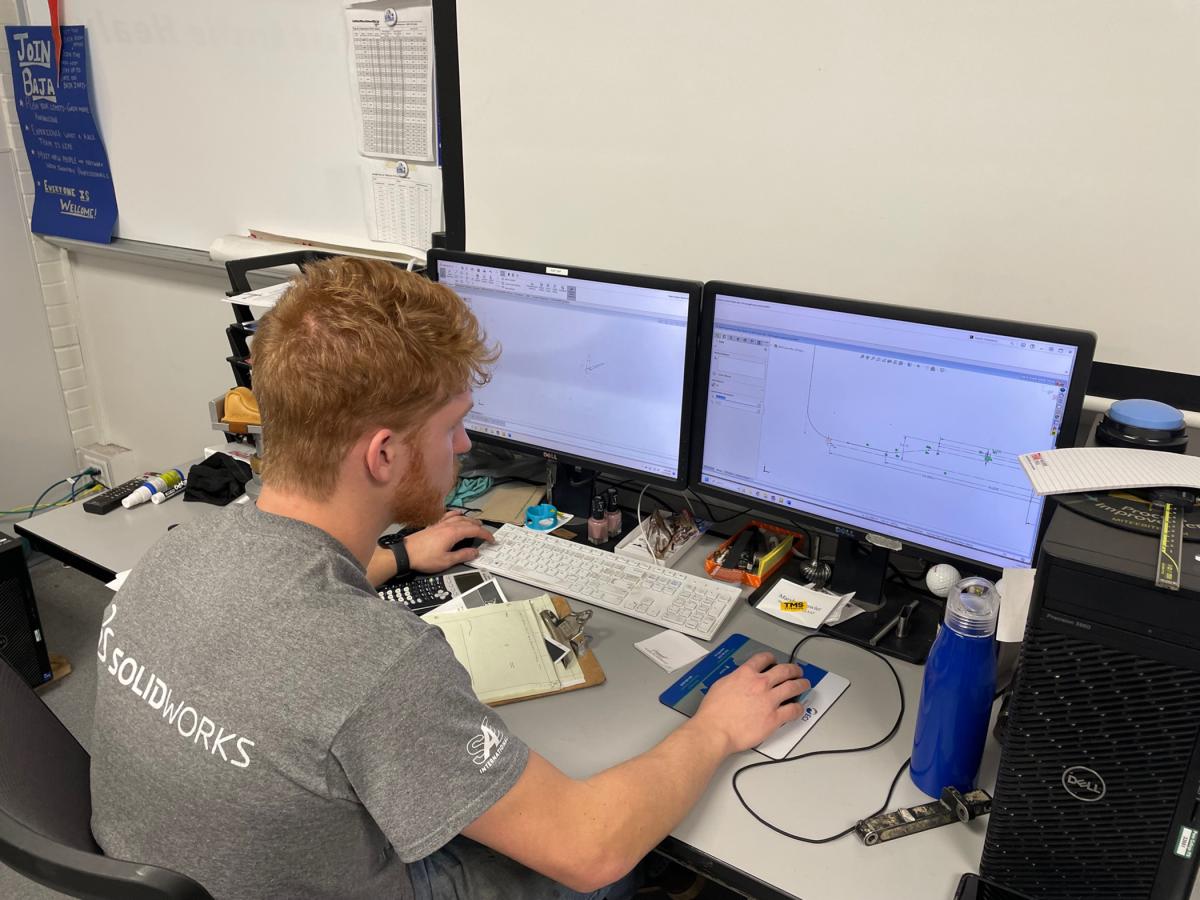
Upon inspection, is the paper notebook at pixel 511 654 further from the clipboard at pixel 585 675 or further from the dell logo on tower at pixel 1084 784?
the dell logo on tower at pixel 1084 784

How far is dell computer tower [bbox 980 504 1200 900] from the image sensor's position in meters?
0.75

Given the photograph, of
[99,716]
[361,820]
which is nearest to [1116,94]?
[361,820]

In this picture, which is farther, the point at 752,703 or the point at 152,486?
the point at 152,486

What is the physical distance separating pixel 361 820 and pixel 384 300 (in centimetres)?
55

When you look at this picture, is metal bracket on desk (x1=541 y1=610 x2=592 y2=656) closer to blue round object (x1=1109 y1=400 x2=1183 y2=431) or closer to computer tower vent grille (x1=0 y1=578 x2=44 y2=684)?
blue round object (x1=1109 y1=400 x2=1183 y2=431)

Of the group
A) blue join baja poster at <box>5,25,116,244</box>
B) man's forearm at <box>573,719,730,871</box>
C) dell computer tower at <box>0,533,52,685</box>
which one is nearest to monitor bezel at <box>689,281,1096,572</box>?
man's forearm at <box>573,719,730,871</box>

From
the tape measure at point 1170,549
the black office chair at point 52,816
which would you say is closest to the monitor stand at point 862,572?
the tape measure at point 1170,549

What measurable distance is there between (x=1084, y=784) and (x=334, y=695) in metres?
0.71

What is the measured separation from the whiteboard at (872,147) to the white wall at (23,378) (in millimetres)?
2041

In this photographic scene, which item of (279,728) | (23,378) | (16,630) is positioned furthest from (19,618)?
(279,728)

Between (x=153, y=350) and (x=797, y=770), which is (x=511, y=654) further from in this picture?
(x=153, y=350)

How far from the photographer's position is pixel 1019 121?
4.30 ft

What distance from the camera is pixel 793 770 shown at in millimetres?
1102

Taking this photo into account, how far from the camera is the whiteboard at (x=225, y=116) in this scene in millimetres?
2215
